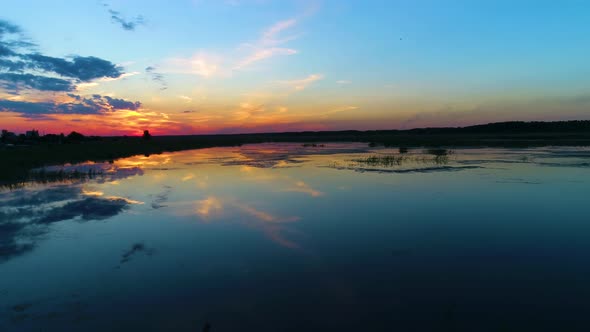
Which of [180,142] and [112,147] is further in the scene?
[180,142]

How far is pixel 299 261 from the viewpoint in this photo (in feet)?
29.2

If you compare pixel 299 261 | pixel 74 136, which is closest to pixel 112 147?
pixel 74 136

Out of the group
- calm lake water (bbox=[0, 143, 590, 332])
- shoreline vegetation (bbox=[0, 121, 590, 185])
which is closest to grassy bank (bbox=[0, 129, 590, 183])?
shoreline vegetation (bbox=[0, 121, 590, 185])

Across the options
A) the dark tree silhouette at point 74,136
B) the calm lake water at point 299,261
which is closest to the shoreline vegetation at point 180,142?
the dark tree silhouette at point 74,136

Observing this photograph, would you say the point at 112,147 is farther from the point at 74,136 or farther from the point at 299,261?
the point at 299,261

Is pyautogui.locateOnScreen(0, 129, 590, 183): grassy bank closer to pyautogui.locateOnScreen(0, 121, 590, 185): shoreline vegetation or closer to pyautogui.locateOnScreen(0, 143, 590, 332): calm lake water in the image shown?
pyautogui.locateOnScreen(0, 121, 590, 185): shoreline vegetation

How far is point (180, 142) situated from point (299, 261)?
102689 millimetres

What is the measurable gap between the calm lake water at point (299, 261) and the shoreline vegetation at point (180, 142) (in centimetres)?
1578

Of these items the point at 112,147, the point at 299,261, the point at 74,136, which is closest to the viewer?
the point at 299,261

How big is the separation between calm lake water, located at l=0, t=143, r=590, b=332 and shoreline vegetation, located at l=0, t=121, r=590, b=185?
15.8 metres

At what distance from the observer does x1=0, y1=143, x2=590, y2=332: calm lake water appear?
623cm

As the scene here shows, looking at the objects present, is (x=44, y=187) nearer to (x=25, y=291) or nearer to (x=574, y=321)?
(x=25, y=291)

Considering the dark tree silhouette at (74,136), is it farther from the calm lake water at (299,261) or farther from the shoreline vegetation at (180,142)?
the calm lake water at (299,261)

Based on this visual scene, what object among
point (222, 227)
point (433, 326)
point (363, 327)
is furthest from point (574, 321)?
point (222, 227)
